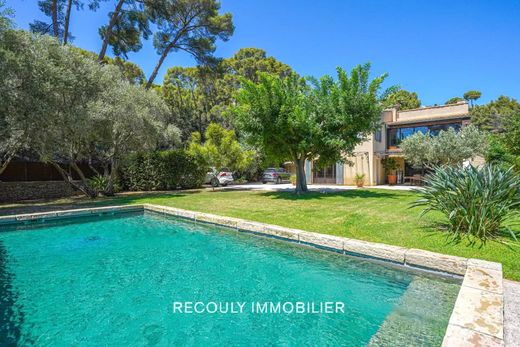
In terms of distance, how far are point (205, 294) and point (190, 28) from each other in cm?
2384

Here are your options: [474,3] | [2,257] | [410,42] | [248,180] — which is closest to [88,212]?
[2,257]

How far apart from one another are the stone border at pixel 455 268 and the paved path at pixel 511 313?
12 cm

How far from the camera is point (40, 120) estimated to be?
1134 centimetres

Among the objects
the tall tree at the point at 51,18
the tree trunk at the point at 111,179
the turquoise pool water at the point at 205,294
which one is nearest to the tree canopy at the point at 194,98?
the tall tree at the point at 51,18

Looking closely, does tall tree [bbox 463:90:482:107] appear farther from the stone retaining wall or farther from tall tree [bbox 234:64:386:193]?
the stone retaining wall

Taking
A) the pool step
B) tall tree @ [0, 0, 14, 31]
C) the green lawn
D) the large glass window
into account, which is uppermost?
tall tree @ [0, 0, 14, 31]

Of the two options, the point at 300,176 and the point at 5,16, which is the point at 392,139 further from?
the point at 5,16

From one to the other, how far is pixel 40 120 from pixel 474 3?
18004 mm

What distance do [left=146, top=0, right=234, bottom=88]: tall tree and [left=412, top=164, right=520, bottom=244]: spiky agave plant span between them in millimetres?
21902

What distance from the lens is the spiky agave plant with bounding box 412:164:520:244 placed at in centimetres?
592

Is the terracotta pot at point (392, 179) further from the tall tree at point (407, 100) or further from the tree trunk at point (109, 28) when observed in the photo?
the tree trunk at point (109, 28)

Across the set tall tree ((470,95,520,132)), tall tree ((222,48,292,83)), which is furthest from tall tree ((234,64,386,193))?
tall tree ((470,95,520,132))

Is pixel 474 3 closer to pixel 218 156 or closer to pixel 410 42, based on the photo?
pixel 410 42

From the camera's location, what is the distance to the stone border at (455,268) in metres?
2.72
